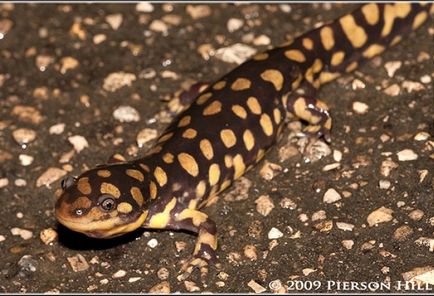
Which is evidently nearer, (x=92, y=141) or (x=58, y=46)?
(x=92, y=141)

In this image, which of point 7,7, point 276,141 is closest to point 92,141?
point 276,141

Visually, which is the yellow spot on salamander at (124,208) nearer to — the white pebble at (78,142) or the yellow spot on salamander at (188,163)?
the yellow spot on salamander at (188,163)

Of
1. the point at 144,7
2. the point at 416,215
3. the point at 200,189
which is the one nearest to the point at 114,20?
the point at 144,7

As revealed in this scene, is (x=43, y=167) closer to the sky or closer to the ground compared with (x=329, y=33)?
closer to the ground

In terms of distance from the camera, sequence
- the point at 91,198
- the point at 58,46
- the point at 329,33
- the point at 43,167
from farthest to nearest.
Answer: the point at 58,46 → the point at 329,33 → the point at 43,167 → the point at 91,198

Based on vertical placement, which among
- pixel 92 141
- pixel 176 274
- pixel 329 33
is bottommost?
pixel 176 274

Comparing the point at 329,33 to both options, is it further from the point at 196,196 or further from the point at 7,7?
the point at 7,7

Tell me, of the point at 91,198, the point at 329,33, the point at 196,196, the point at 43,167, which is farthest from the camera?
the point at 329,33
